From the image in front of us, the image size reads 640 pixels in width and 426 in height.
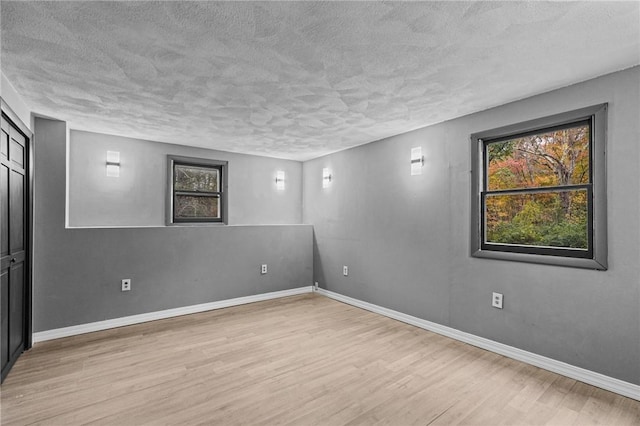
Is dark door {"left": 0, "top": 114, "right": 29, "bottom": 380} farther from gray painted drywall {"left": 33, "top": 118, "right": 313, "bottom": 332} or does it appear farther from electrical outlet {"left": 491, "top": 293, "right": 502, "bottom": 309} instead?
electrical outlet {"left": 491, "top": 293, "right": 502, "bottom": 309}

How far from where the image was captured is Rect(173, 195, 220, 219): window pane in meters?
5.02

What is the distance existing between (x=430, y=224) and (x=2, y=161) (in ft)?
13.4

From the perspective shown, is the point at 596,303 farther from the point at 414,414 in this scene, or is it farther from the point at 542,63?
the point at 542,63

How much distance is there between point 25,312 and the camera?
3311 mm

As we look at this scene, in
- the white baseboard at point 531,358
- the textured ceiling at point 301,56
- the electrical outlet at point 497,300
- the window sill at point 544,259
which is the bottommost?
the white baseboard at point 531,358

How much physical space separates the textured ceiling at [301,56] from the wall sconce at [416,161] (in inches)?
19.2

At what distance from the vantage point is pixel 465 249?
11.6 ft

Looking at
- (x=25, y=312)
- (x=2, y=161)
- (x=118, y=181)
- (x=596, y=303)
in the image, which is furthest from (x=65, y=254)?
(x=596, y=303)

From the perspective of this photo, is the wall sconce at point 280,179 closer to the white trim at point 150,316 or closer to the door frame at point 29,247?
the white trim at point 150,316

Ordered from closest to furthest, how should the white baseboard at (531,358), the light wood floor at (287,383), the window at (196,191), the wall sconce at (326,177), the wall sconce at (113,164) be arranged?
the light wood floor at (287,383)
the white baseboard at (531,358)
the wall sconce at (113,164)
the window at (196,191)
the wall sconce at (326,177)

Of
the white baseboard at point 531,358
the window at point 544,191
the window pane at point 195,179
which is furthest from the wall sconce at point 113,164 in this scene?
the window at point 544,191

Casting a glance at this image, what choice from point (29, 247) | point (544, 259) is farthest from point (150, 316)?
point (544, 259)

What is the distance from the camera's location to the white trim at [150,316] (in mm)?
3609

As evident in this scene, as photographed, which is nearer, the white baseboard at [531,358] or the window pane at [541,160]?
the white baseboard at [531,358]
